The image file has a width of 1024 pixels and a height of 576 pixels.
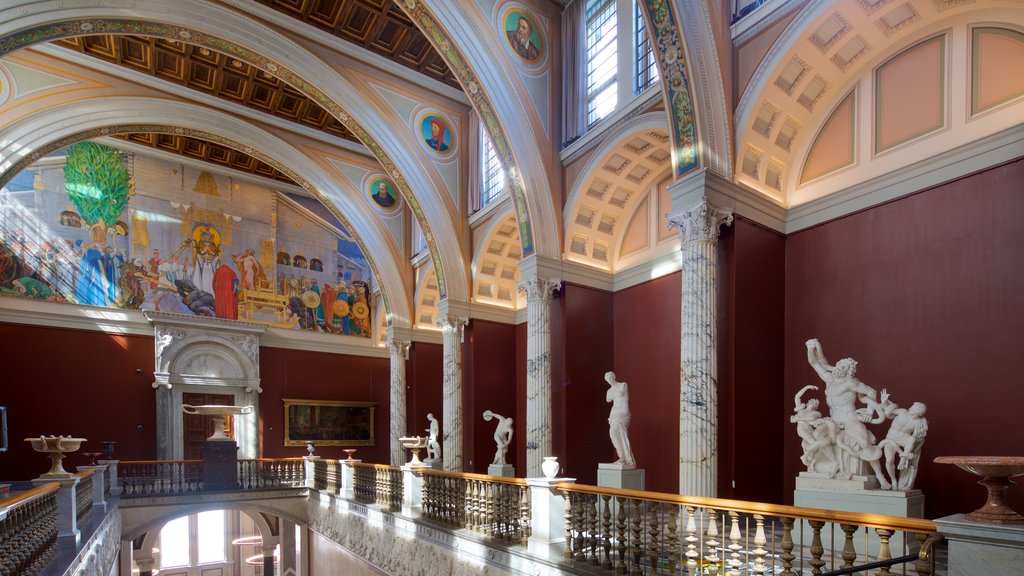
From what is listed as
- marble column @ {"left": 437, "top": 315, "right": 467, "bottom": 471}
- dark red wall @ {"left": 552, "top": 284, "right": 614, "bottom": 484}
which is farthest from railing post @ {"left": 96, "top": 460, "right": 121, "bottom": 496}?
dark red wall @ {"left": 552, "top": 284, "right": 614, "bottom": 484}

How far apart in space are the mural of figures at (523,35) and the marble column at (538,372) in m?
5.02

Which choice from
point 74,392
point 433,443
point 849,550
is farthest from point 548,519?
point 74,392

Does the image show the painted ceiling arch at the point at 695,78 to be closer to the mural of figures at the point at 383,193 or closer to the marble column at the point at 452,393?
the marble column at the point at 452,393

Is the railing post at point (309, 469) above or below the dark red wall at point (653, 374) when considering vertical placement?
below

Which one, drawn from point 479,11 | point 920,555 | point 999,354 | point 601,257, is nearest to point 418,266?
point 601,257

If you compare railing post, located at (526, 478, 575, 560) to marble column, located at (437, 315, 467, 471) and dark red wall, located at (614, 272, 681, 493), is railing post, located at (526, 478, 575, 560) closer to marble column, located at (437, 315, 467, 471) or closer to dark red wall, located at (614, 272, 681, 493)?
dark red wall, located at (614, 272, 681, 493)

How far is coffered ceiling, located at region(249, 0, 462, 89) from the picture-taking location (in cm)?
1497

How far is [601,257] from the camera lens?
14250mm

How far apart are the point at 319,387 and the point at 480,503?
14.9m

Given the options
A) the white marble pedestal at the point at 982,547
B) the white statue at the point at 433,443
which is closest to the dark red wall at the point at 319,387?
the white statue at the point at 433,443

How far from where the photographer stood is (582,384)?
1352cm

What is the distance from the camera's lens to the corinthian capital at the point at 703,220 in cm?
932

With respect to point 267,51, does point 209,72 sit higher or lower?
higher

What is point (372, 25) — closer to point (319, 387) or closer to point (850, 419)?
point (319, 387)
